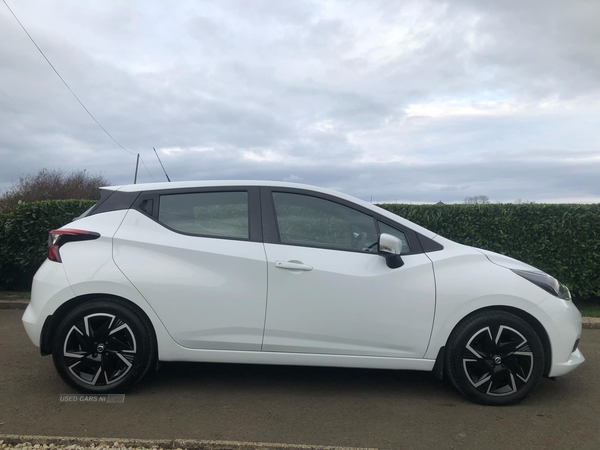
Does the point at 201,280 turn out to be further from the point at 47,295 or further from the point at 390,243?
the point at 390,243

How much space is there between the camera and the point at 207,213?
384 centimetres

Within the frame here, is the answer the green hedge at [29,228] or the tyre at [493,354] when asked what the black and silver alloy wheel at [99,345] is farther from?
the green hedge at [29,228]

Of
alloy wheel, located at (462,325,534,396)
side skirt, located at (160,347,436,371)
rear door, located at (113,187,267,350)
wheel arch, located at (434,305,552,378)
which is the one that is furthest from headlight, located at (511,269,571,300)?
rear door, located at (113,187,267,350)

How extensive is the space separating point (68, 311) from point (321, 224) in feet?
6.68

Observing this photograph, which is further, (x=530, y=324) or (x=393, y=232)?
(x=393, y=232)

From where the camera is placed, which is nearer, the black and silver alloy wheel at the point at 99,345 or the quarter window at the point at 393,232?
the black and silver alloy wheel at the point at 99,345

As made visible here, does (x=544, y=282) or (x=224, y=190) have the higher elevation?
(x=224, y=190)

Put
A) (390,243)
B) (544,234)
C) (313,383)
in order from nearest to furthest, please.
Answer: (390,243)
(313,383)
(544,234)

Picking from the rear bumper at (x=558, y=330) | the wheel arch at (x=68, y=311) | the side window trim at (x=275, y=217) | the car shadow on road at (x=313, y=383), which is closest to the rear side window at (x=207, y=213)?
the side window trim at (x=275, y=217)

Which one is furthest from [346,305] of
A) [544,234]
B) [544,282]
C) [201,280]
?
[544,234]

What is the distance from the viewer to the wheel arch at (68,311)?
3.60 metres

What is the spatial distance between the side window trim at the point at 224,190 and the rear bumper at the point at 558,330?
2163 mm

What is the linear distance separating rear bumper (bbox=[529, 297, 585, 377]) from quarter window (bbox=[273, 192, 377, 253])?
134 cm

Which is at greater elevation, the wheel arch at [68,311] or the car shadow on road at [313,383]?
the wheel arch at [68,311]
